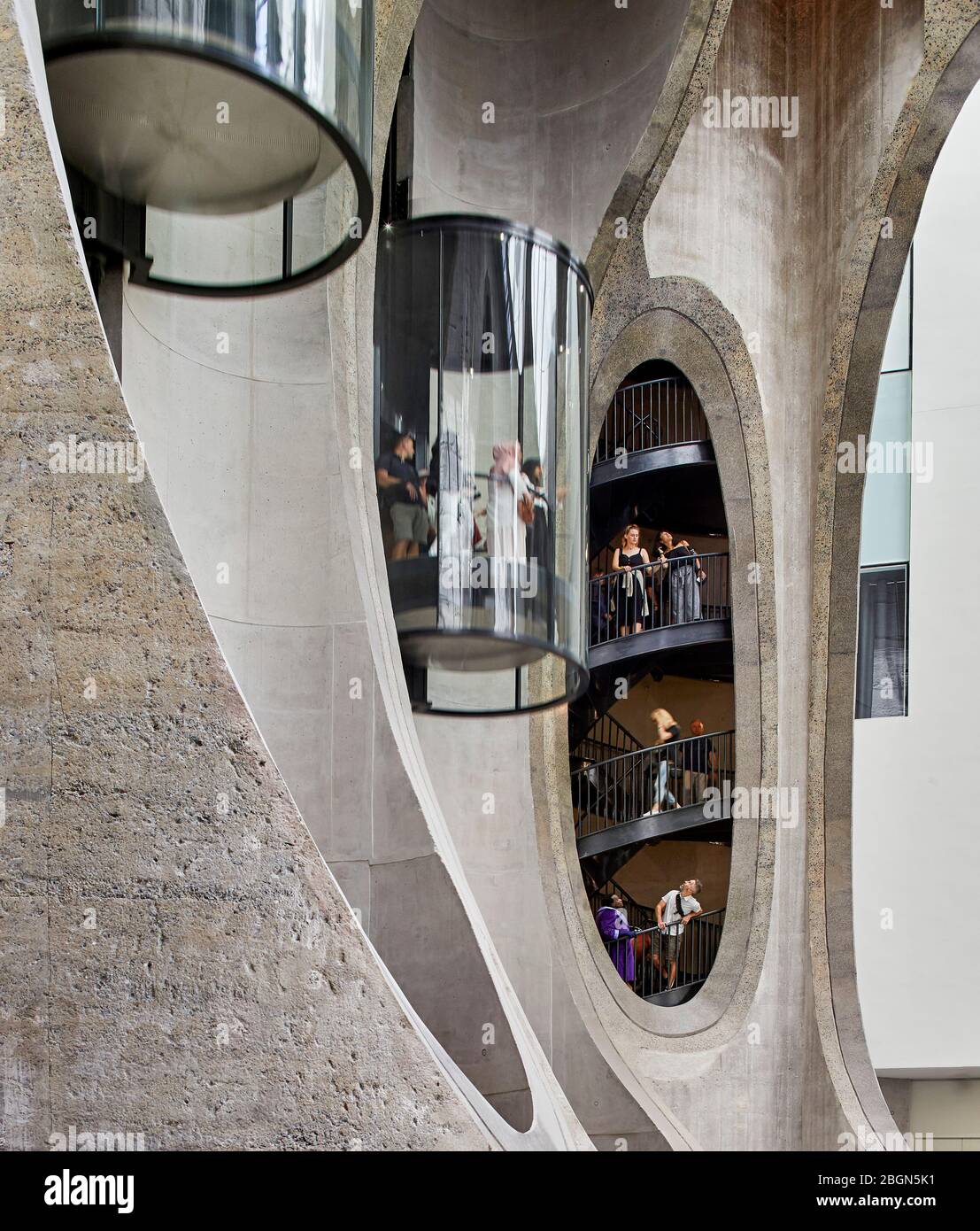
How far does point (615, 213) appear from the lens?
11.9m

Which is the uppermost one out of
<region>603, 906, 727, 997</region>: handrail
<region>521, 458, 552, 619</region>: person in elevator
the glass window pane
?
the glass window pane

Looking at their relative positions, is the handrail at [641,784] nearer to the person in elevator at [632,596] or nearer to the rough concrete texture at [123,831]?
the person in elevator at [632,596]

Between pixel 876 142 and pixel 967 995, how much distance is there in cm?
1022

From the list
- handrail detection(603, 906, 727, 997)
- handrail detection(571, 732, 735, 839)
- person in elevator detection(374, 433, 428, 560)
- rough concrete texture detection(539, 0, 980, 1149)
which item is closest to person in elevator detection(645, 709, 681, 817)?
handrail detection(571, 732, 735, 839)

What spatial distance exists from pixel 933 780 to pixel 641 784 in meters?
4.02

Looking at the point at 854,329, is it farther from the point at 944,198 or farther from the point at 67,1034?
the point at 67,1034

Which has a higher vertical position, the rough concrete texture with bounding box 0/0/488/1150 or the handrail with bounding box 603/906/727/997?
the rough concrete texture with bounding box 0/0/488/1150

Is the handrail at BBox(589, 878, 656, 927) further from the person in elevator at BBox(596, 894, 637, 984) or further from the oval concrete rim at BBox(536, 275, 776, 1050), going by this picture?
the oval concrete rim at BBox(536, 275, 776, 1050)

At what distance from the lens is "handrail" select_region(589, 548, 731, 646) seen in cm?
1586

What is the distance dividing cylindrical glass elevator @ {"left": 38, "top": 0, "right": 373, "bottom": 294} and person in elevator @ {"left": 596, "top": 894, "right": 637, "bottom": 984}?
10146mm

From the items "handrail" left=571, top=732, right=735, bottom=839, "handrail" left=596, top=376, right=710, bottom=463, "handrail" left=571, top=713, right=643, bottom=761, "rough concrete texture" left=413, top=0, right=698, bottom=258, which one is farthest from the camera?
"handrail" left=571, top=713, right=643, bottom=761

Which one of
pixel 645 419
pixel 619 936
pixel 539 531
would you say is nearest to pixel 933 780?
pixel 619 936

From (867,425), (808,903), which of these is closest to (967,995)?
(808,903)

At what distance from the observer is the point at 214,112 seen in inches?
209
